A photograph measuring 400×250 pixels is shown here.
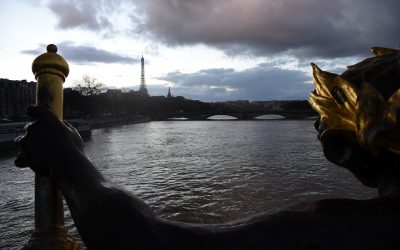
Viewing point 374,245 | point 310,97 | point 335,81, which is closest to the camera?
point 374,245

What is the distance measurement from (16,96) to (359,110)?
71464 mm

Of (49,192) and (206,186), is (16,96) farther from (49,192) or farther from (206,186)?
(49,192)

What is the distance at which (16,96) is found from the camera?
64.1 m

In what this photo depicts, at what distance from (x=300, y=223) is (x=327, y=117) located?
1.40 feet

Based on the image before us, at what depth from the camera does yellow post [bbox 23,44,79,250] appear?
136 centimetres

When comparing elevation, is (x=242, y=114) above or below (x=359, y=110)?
below

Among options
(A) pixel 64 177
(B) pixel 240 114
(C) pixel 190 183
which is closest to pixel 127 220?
(A) pixel 64 177

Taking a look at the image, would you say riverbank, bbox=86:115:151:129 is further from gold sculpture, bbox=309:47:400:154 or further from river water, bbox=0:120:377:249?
gold sculpture, bbox=309:47:400:154

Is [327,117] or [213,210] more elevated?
[327,117]

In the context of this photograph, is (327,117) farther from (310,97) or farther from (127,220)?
(127,220)

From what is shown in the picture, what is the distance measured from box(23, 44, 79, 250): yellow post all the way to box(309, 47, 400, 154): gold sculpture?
1037 mm

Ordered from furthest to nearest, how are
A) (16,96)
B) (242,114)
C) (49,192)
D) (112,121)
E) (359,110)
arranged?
(242,114)
(16,96)
(112,121)
(49,192)
(359,110)

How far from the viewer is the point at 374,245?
106 cm

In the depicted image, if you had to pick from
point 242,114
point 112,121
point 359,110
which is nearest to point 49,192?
point 359,110
